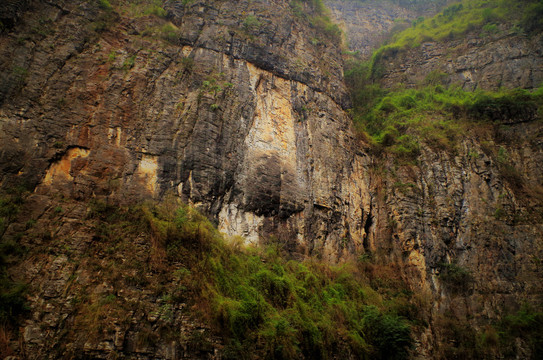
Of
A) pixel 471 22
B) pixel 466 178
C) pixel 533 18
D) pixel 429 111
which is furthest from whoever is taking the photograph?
pixel 471 22

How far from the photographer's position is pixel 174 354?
8.77 m

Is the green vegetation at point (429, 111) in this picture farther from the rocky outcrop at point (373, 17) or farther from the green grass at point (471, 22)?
the rocky outcrop at point (373, 17)

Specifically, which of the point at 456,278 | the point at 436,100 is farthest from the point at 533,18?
the point at 456,278

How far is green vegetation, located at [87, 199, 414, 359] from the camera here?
9.78 m

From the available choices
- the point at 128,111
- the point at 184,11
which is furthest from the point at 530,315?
the point at 184,11

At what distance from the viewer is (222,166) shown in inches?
561

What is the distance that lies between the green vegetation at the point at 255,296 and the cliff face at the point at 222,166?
0.37 meters

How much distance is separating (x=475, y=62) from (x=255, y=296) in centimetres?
2219

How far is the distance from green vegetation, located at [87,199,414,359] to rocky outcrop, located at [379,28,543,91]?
53.0 ft

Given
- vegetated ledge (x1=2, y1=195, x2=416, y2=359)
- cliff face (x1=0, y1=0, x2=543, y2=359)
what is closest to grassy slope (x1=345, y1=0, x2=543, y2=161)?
cliff face (x1=0, y1=0, x2=543, y2=359)

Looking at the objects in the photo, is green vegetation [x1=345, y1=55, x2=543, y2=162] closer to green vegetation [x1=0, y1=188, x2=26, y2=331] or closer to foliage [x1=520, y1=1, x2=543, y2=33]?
foliage [x1=520, y1=1, x2=543, y2=33]

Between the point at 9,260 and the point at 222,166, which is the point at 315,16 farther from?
the point at 9,260

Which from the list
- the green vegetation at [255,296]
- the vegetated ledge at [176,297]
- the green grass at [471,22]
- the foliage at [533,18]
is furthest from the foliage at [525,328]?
the foliage at [533,18]

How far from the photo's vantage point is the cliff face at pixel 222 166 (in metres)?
9.59
